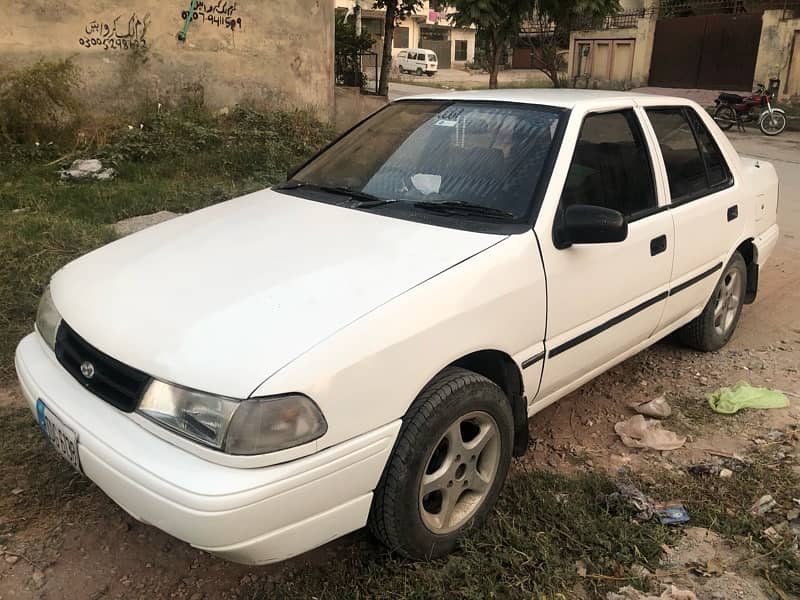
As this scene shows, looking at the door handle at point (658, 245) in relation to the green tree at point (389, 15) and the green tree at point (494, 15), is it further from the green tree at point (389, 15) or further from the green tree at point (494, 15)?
the green tree at point (494, 15)

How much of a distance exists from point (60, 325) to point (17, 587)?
0.90 m

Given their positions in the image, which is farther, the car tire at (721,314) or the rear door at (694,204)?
the car tire at (721,314)

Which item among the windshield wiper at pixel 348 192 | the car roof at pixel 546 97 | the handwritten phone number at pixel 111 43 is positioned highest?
the handwritten phone number at pixel 111 43

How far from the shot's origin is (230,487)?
1.89m

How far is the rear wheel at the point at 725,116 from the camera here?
17.0 m

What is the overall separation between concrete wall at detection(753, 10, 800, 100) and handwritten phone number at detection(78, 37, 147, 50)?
17.4 metres

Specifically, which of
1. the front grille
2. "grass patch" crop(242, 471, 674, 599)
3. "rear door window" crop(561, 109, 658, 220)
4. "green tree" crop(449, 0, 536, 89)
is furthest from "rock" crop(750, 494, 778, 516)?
"green tree" crop(449, 0, 536, 89)

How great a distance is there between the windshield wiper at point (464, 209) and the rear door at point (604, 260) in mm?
166

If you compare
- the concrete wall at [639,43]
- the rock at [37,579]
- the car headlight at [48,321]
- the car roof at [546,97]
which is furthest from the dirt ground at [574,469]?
the concrete wall at [639,43]

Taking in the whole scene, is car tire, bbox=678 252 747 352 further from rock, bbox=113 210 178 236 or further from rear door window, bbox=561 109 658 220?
rock, bbox=113 210 178 236

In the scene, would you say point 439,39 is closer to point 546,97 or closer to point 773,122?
point 773,122

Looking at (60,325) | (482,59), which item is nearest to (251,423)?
(60,325)

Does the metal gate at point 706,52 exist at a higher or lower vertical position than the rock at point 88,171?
higher

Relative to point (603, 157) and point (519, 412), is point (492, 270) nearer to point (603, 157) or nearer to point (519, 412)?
point (519, 412)
